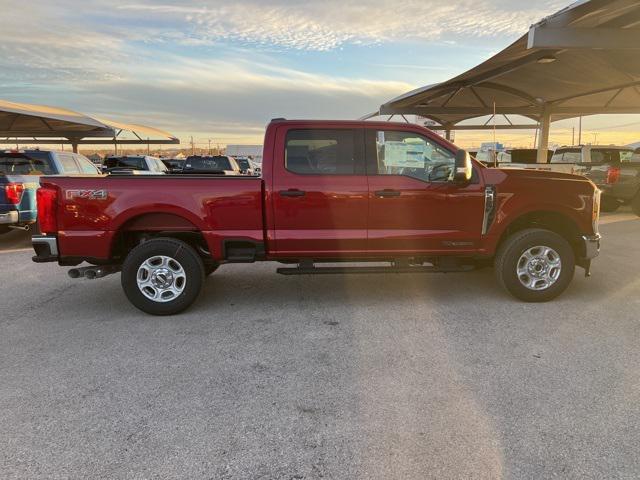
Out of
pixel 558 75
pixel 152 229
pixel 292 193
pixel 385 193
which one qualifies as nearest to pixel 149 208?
pixel 152 229

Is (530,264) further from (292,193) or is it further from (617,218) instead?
(617,218)

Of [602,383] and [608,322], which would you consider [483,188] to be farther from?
[602,383]

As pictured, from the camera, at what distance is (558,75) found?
15438mm

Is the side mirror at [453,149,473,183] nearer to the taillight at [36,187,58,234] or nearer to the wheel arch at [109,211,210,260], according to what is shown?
the wheel arch at [109,211,210,260]

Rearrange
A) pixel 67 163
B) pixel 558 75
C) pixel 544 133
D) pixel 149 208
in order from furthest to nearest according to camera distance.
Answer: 1. pixel 544 133
2. pixel 558 75
3. pixel 67 163
4. pixel 149 208

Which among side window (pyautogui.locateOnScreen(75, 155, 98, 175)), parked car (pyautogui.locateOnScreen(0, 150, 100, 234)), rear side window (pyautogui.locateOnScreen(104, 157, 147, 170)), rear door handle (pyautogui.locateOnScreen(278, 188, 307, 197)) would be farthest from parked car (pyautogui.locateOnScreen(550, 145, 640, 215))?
rear side window (pyautogui.locateOnScreen(104, 157, 147, 170))

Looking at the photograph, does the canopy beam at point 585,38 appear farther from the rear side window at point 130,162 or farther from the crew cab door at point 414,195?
the rear side window at point 130,162

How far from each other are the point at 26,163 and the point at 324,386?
28.9ft

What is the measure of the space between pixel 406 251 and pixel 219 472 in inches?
134

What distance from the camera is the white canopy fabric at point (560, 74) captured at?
28.4 ft

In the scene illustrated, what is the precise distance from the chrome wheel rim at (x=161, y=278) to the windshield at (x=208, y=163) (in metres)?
11.6

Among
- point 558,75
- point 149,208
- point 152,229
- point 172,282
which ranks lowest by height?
point 172,282

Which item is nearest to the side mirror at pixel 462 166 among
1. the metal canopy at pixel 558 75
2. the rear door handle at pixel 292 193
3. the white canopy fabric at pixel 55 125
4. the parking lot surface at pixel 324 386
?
the parking lot surface at pixel 324 386

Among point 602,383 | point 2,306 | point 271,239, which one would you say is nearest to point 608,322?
point 602,383
